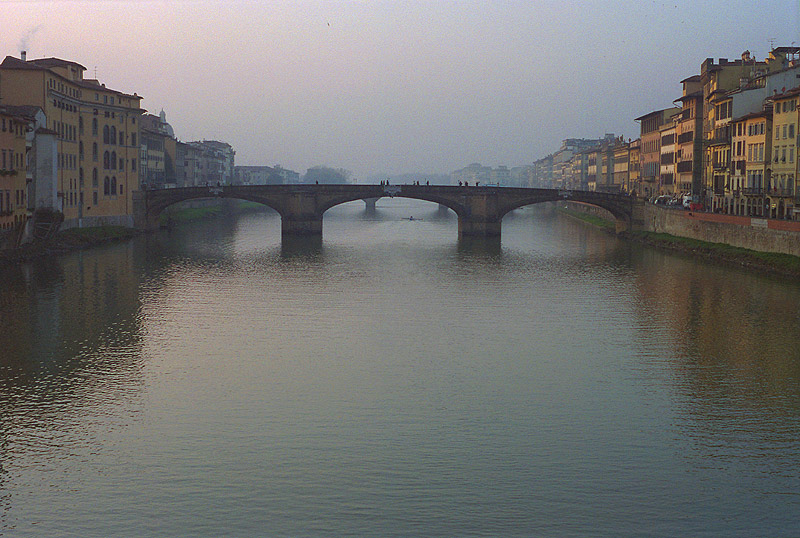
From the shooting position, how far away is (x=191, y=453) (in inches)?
876

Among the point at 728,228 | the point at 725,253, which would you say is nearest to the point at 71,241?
the point at 725,253

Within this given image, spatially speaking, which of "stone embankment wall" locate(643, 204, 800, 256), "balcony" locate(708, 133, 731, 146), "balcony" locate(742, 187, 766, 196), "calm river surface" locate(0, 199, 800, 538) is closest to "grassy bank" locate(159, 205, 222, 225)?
"calm river surface" locate(0, 199, 800, 538)

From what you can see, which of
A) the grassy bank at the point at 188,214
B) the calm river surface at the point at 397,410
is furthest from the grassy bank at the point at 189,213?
the calm river surface at the point at 397,410

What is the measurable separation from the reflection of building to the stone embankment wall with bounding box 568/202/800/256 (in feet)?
154

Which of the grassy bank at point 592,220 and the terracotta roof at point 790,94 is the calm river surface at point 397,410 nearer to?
the terracotta roof at point 790,94

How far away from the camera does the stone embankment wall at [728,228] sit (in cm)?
5581

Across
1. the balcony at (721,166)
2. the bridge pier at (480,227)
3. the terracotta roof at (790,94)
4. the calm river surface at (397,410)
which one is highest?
the terracotta roof at (790,94)

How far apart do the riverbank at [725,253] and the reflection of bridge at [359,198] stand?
5.30 m

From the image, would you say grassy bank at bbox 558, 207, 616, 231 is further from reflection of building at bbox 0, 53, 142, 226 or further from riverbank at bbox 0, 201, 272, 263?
reflection of building at bbox 0, 53, 142, 226

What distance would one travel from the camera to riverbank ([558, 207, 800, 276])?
5378 cm

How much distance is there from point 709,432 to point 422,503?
8763 mm

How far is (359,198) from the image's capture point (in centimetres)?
9312

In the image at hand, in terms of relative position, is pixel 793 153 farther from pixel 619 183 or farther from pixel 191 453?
pixel 619 183

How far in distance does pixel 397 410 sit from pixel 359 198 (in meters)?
68.1
